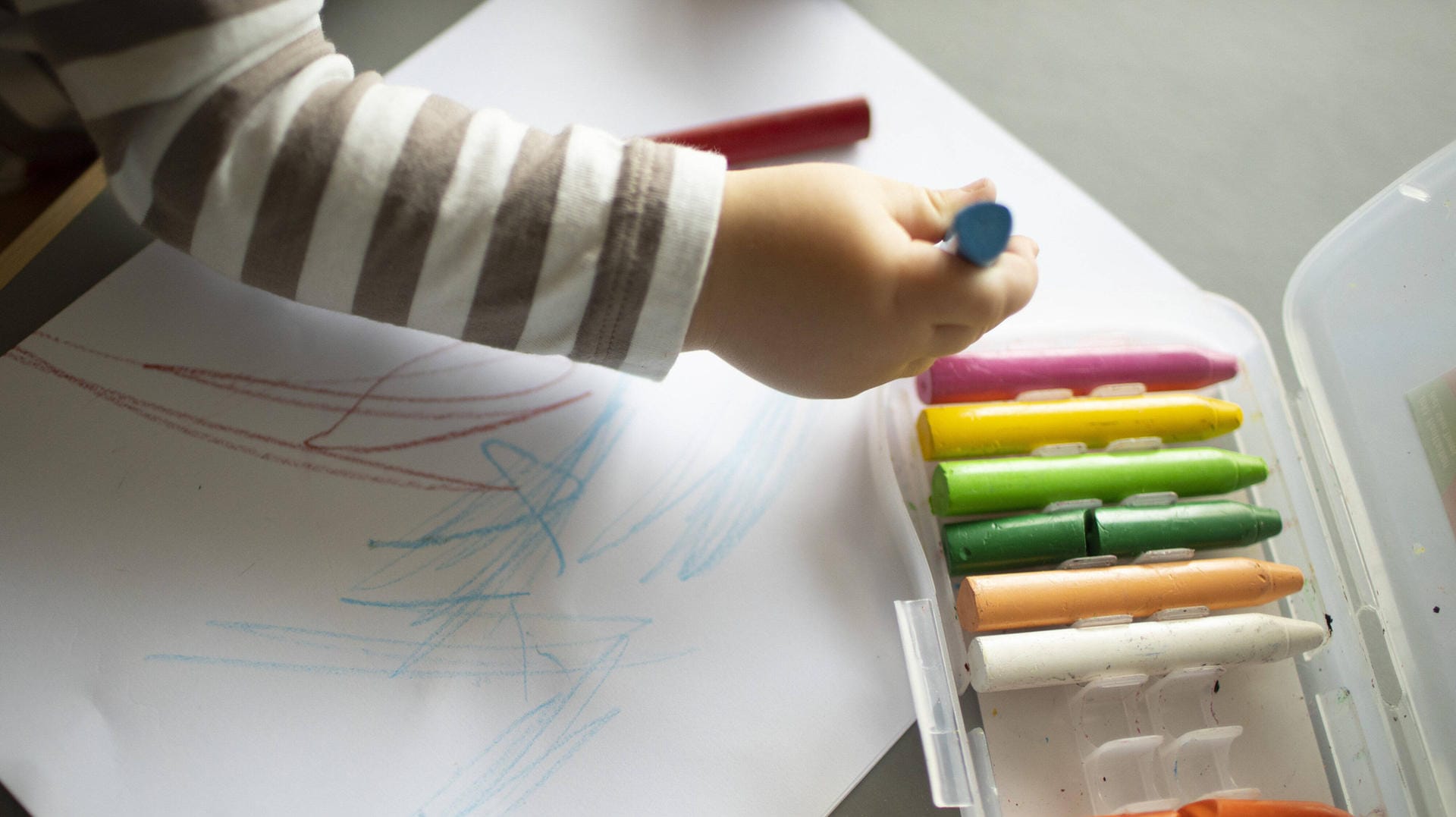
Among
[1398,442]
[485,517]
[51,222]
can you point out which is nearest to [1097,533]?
[1398,442]

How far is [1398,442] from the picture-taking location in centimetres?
37

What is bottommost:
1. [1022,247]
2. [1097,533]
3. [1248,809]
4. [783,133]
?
[1248,809]

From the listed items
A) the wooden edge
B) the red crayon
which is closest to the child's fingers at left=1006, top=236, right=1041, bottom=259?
the red crayon

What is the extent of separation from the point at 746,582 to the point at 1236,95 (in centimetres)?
39

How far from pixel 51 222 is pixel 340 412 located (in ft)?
0.50

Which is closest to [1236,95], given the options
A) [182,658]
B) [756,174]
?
[756,174]

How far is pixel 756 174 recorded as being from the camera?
0.32 meters

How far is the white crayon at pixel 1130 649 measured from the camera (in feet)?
1.07

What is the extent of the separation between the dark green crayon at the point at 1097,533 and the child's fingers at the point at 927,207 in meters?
0.12

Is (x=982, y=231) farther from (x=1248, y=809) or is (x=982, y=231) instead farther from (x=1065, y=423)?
(x=1248, y=809)

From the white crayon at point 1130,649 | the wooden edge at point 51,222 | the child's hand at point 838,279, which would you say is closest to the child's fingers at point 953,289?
the child's hand at point 838,279

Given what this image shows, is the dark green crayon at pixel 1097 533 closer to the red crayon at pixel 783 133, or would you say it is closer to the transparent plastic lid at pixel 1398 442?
the transparent plastic lid at pixel 1398 442

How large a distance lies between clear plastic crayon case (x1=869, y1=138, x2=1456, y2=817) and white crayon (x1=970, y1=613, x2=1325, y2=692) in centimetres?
1

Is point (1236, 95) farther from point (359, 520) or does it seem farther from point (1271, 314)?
point (359, 520)
